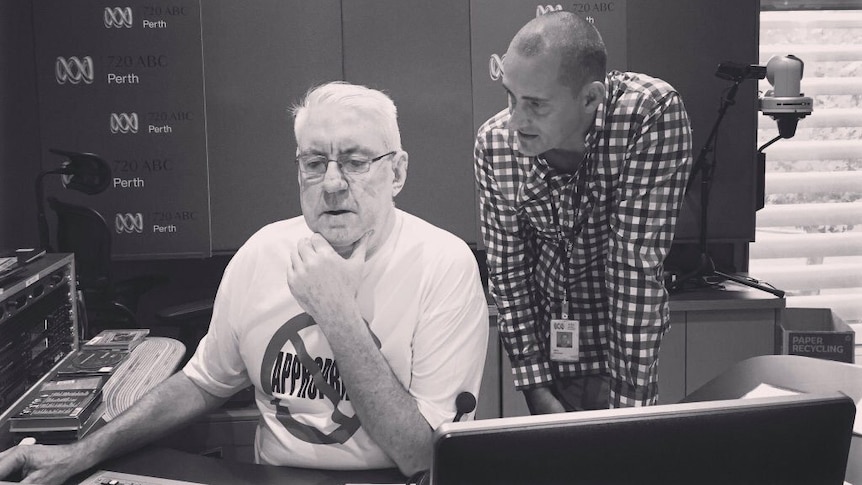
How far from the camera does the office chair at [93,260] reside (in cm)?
321

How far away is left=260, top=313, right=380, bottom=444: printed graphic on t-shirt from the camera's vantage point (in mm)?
1549

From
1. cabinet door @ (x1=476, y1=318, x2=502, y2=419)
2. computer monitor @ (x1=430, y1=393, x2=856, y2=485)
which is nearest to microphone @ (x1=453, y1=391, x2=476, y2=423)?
computer monitor @ (x1=430, y1=393, x2=856, y2=485)

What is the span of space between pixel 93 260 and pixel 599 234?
2.10 m

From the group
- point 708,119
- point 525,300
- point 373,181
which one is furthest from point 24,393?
point 708,119

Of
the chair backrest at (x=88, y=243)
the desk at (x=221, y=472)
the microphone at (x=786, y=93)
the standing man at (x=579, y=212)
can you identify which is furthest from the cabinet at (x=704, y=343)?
the desk at (x=221, y=472)

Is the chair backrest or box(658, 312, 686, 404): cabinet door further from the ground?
the chair backrest

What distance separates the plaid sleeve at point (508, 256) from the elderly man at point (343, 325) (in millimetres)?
372

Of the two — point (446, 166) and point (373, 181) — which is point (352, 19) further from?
point (373, 181)

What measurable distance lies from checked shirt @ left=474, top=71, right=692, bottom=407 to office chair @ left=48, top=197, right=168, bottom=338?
1781 mm

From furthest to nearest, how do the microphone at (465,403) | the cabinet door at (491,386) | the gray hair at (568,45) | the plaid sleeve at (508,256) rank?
the cabinet door at (491,386) → the plaid sleeve at (508,256) → the gray hair at (568,45) → the microphone at (465,403)

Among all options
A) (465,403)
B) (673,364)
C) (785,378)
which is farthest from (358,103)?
(673,364)

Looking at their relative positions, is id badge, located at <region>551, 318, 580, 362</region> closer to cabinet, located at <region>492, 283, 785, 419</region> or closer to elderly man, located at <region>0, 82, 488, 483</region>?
elderly man, located at <region>0, 82, 488, 483</region>

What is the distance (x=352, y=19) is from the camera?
11.5 feet

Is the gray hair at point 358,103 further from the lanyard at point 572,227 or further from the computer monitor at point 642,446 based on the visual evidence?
the computer monitor at point 642,446
